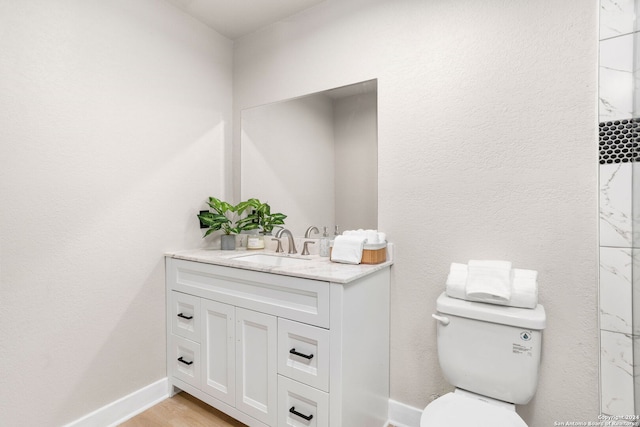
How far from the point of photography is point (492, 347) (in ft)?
4.15

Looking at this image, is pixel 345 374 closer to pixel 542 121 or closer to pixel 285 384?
pixel 285 384

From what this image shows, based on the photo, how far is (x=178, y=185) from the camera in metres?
2.04

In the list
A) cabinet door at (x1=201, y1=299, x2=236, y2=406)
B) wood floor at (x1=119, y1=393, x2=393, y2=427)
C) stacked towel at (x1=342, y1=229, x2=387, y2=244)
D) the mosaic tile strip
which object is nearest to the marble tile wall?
the mosaic tile strip

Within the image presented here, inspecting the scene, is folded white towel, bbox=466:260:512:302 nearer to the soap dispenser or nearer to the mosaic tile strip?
the mosaic tile strip

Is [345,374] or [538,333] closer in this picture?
[538,333]

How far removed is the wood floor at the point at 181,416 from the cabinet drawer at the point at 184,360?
14 cm

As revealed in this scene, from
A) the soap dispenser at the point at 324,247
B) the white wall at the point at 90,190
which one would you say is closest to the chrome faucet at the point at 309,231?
the soap dispenser at the point at 324,247

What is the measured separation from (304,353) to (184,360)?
928 millimetres

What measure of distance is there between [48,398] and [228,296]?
0.93m

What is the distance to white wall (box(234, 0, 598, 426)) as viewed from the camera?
1303mm

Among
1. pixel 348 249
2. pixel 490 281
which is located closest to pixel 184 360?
pixel 348 249

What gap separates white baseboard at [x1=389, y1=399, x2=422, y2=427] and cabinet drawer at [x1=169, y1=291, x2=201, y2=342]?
1147 millimetres

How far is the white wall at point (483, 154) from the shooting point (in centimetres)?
130

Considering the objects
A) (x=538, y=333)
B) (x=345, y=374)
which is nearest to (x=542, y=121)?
(x=538, y=333)
